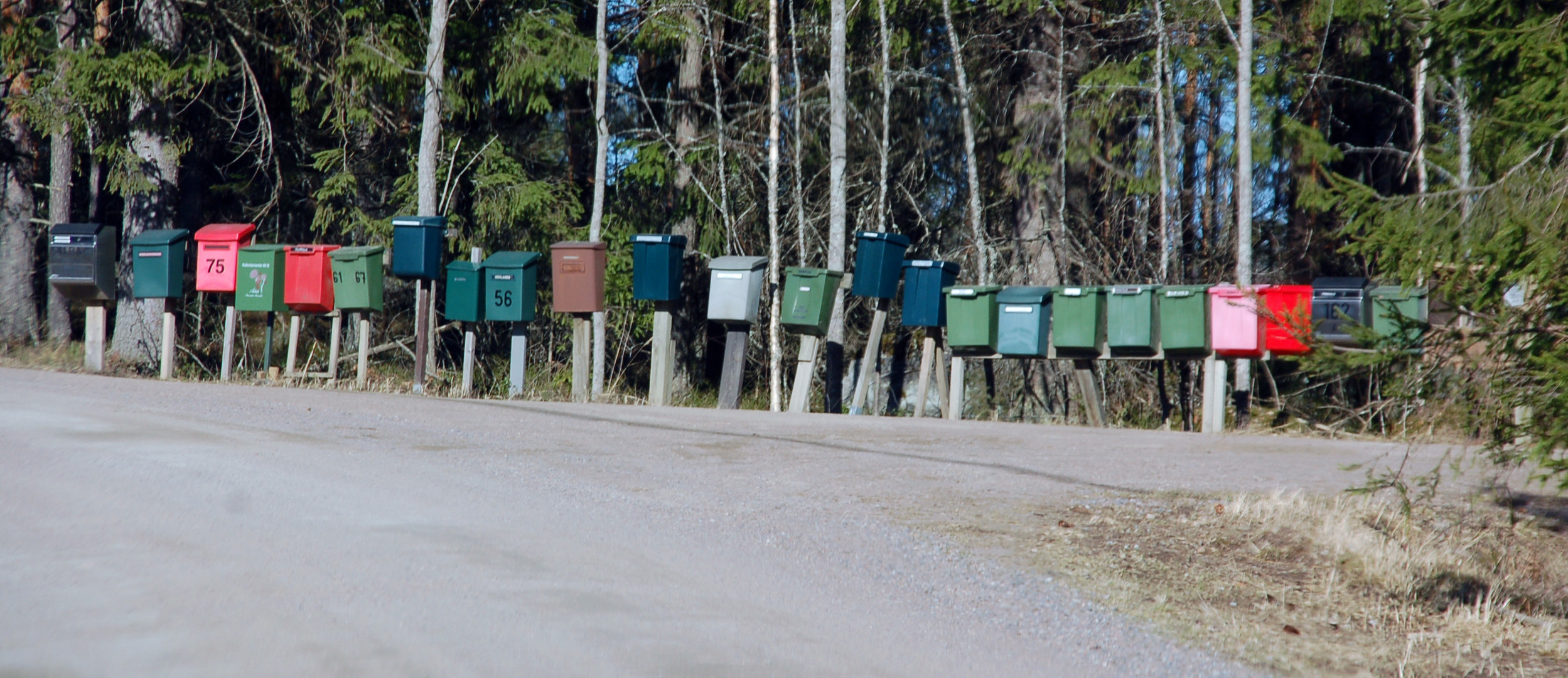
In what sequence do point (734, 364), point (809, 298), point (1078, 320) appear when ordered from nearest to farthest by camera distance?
point (1078, 320) < point (809, 298) < point (734, 364)

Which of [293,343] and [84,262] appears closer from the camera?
[84,262]

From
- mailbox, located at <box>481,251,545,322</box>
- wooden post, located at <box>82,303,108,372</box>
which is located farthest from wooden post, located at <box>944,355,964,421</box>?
wooden post, located at <box>82,303,108,372</box>

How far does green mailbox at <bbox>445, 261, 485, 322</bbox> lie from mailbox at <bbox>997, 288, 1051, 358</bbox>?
5587 millimetres

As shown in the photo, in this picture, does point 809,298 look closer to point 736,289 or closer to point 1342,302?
point 736,289

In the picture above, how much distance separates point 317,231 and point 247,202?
119 cm

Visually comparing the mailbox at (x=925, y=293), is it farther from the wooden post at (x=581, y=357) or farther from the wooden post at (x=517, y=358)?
the wooden post at (x=517, y=358)

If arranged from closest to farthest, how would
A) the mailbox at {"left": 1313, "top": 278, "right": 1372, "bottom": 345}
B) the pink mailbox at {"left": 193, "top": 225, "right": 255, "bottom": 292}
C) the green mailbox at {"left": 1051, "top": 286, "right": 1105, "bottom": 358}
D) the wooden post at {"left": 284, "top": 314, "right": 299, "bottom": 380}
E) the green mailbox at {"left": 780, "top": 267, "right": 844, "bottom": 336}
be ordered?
the mailbox at {"left": 1313, "top": 278, "right": 1372, "bottom": 345} < the green mailbox at {"left": 1051, "top": 286, "right": 1105, "bottom": 358} < the green mailbox at {"left": 780, "top": 267, "right": 844, "bottom": 336} < the pink mailbox at {"left": 193, "top": 225, "right": 255, "bottom": 292} < the wooden post at {"left": 284, "top": 314, "right": 299, "bottom": 380}

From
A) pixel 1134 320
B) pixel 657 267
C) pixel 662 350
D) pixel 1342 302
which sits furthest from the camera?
pixel 662 350

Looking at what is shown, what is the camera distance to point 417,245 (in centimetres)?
1258

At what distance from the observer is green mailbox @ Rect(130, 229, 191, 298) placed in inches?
504

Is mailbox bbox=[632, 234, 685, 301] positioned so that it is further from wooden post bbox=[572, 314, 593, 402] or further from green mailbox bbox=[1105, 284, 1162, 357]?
green mailbox bbox=[1105, 284, 1162, 357]

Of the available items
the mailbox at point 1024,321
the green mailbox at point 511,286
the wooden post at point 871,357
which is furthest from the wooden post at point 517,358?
the mailbox at point 1024,321

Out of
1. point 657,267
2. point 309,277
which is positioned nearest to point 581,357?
point 657,267

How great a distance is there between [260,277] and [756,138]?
6.68m
